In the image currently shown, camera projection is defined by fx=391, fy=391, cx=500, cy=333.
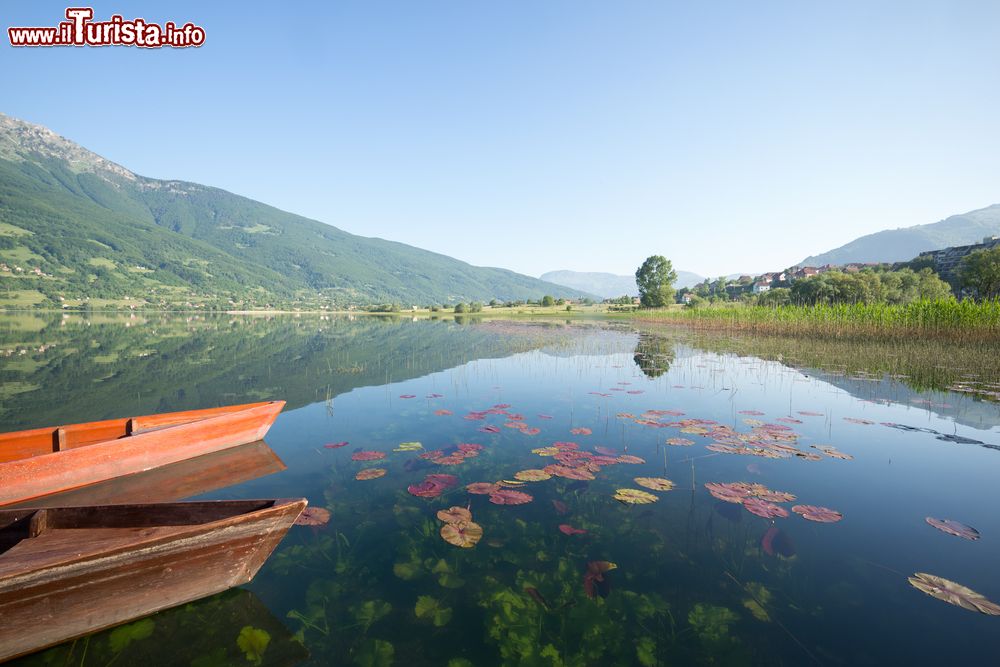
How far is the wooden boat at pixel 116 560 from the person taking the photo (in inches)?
137

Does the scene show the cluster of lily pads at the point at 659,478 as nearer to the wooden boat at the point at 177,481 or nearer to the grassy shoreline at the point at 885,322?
the wooden boat at the point at 177,481

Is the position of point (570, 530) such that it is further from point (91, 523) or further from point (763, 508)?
point (91, 523)

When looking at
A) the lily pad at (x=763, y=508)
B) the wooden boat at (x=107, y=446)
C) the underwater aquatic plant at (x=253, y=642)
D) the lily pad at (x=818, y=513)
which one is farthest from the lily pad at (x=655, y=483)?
the wooden boat at (x=107, y=446)

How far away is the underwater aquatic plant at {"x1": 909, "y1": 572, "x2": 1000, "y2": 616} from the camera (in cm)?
412

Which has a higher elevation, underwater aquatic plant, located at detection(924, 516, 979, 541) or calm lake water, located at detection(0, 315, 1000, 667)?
calm lake water, located at detection(0, 315, 1000, 667)

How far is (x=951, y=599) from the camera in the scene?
425 cm

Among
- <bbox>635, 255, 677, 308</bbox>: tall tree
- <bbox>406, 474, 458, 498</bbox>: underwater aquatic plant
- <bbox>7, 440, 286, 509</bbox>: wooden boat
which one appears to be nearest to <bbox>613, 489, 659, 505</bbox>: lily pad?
<bbox>406, 474, 458, 498</bbox>: underwater aquatic plant

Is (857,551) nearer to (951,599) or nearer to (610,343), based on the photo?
(951,599)

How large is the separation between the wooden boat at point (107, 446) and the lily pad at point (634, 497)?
8690mm

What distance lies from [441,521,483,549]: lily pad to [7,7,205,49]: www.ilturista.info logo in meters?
26.4

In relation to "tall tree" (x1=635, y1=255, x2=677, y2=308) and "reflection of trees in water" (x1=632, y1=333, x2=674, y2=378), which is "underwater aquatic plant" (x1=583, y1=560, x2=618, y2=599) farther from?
"tall tree" (x1=635, y1=255, x2=677, y2=308)

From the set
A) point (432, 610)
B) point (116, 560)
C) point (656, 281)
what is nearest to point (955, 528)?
point (432, 610)

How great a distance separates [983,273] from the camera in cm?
6003

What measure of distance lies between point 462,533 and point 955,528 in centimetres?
719
